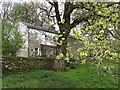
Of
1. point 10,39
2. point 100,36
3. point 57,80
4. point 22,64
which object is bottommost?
point 57,80

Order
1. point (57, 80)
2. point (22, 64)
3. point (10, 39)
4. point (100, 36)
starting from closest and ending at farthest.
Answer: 1. point (100, 36)
2. point (57, 80)
3. point (22, 64)
4. point (10, 39)

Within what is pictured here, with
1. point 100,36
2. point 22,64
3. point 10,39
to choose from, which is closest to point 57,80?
point 22,64

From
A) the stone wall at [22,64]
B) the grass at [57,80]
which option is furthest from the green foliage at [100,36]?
the stone wall at [22,64]

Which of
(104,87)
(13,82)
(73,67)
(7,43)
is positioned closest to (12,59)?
(13,82)

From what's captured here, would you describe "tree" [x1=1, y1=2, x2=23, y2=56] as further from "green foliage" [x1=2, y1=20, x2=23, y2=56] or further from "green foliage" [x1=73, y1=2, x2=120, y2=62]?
"green foliage" [x1=73, y1=2, x2=120, y2=62]

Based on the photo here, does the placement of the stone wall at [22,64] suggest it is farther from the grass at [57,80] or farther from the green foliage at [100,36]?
the green foliage at [100,36]

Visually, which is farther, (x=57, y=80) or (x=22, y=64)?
(x=22, y=64)

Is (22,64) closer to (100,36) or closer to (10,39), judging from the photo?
(10,39)

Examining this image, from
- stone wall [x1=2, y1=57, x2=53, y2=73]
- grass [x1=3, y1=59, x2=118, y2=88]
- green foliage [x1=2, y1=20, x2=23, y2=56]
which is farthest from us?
green foliage [x1=2, y1=20, x2=23, y2=56]

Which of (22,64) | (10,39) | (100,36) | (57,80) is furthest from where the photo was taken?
(10,39)

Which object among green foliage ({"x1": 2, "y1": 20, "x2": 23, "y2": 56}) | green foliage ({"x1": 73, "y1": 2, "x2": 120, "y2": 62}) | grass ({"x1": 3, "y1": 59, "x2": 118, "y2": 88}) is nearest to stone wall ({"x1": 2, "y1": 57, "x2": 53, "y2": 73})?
grass ({"x1": 3, "y1": 59, "x2": 118, "y2": 88})

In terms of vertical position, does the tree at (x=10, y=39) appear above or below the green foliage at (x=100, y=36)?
above

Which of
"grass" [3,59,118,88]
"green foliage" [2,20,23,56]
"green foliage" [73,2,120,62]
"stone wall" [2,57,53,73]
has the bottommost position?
"grass" [3,59,118,88]

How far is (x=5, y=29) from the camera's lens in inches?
1021
